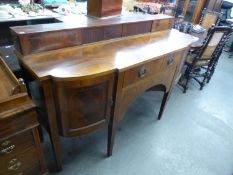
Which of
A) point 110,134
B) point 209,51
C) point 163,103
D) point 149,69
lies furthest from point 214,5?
point 110,134

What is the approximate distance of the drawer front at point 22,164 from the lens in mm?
975

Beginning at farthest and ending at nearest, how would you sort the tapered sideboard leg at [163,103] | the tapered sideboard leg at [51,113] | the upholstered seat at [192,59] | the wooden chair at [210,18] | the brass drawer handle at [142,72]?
the wooden chair at [210,18] < the upholstered seat at [192,59] < the tapered sideboard leg at [163,103] < the brass drawer handle at [142,72] < the tapered sideboard leg at [51,113]

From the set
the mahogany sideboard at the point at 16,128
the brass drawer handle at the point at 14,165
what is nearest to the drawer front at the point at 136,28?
the mahogany sideboard at the point at 16,128

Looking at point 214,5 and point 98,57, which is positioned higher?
point 214,5

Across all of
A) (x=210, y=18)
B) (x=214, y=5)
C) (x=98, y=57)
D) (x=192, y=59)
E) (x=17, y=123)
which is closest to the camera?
(x=17, y=123)

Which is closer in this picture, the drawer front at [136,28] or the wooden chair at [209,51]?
the drawer front at [136,28]

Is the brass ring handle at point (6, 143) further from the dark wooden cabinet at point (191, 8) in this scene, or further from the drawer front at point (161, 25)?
the dark wooden cabinet at point (191, 8)

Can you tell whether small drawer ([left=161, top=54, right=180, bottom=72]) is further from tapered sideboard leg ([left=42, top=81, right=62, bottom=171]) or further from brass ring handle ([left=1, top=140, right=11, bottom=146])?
brass ring handle ([left=1, top=140, right=11, bottom=146])

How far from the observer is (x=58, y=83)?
932 mm

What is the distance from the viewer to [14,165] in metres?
1.02

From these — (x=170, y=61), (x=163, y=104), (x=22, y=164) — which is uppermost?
(x=170, y=61)

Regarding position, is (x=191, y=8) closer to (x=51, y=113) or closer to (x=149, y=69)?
(x=149, y=69)

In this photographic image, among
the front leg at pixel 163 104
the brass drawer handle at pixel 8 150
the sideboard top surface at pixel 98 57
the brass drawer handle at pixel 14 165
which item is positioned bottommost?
the front leg at pixel 163 104

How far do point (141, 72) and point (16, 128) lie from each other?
0.80m
